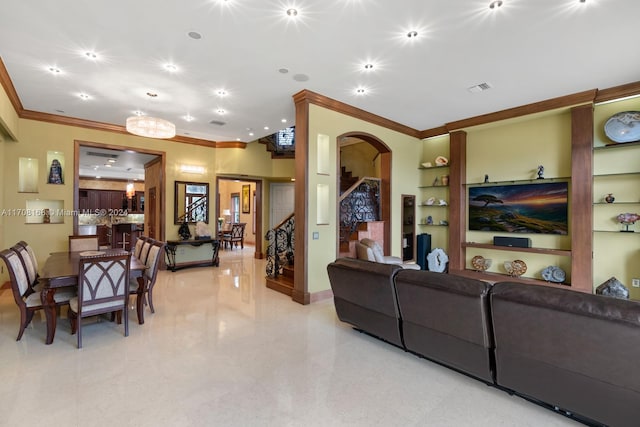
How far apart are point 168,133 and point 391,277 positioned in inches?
173

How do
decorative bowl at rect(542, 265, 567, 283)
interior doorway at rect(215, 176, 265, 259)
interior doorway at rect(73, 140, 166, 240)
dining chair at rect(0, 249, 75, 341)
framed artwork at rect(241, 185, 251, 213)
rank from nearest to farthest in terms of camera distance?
dining chair at rect(0, 249, 75, 341)
decorative bowl at rect(542, 265, 567, 283)
interior doorway at rect(73, 140, 166, 240)
interior doorway at rect(215, 176, 265, 259)
framed artwork at rect(241, 185, 251, 213)

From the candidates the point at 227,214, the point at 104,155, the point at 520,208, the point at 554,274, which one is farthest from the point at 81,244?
the point at 554,274

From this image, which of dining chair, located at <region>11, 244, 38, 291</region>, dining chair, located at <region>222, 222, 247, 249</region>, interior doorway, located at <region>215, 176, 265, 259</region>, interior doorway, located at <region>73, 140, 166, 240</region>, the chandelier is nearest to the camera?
dining chair, located at <region>11, 244, 38, 291</region>

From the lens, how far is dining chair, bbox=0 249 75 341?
3.13 meters

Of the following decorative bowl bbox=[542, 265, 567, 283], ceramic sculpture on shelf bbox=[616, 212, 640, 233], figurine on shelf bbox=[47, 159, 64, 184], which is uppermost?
figurine on shelf bbox=[47, 159, 64, 184]

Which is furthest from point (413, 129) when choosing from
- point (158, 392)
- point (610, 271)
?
point (158, 392)

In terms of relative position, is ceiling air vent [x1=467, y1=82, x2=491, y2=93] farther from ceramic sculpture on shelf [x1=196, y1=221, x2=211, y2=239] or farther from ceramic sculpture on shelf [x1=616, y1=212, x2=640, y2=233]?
ceramic sculpture on shelf [x1=196, y1=221, x2=211, y2=239]

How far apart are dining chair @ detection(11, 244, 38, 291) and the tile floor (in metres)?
0.55

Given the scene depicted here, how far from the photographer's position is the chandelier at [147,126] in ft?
15.5

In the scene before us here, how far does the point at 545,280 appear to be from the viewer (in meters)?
5.46

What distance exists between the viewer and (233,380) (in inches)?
102

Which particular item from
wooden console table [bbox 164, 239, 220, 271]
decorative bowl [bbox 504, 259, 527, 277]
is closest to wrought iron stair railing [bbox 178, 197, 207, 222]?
wooden console table [bbox 164, 239, 220, 271]

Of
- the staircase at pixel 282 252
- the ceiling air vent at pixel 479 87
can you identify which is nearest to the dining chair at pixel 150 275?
the staircase at pixel 282 252

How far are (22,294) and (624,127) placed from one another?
8434 mm
